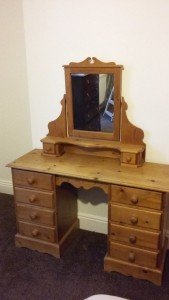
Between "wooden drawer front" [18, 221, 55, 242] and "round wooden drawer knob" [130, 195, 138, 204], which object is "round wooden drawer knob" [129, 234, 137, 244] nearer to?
"round wooden drawer knob" [130, 195, 138, 204]

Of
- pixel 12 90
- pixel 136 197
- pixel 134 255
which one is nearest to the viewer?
pixel 136 197

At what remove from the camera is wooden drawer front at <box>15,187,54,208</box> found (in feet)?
6.29

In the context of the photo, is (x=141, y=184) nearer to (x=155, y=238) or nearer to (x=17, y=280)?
(x=155, y=238)

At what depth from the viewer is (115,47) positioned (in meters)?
1.83

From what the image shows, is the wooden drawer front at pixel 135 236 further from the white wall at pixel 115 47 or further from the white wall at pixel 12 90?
the white wall at pixel 12 90

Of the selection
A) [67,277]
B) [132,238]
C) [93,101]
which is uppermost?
[93,101]

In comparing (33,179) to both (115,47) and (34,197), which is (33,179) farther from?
(115,47)

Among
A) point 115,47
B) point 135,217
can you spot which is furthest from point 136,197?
point 115,47

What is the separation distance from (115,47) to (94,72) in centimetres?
21

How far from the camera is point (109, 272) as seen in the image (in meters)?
1.88

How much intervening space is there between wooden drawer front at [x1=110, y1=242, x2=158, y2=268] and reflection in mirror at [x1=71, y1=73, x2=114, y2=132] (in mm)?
775

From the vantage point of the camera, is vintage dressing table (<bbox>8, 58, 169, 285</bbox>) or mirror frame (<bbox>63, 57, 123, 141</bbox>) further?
mirror frame (<bbox>63, 57, 123, 141</bbox>)

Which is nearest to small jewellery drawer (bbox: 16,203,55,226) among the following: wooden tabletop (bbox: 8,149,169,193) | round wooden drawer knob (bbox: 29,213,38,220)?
round wooden drawer knob (bbox: 29,213,38,220)

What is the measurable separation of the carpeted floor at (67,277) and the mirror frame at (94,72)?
0.84 metres
